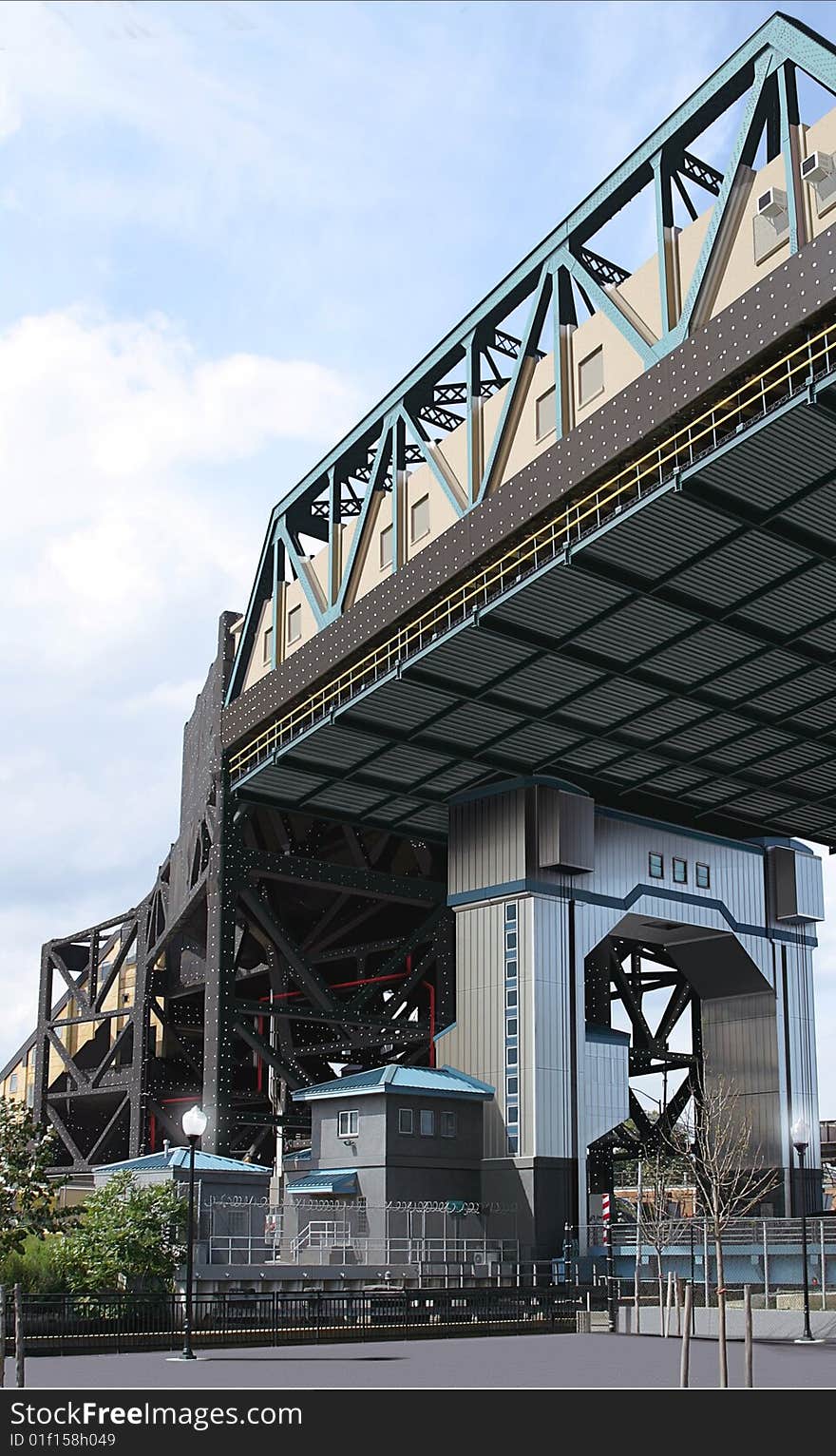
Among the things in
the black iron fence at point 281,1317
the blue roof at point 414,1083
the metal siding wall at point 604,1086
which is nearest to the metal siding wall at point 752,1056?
the metal siding wall at point 604,1086

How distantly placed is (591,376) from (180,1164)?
25566 mm

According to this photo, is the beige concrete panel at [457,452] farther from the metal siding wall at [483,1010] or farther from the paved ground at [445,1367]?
the paved ground at [445,1367]

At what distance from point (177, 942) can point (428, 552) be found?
30.3 metres

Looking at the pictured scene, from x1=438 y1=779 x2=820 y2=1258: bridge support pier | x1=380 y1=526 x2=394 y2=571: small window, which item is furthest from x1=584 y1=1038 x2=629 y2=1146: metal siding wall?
x1=380 y1=526 x2=394 y2=571: small window

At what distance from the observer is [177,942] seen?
236ft

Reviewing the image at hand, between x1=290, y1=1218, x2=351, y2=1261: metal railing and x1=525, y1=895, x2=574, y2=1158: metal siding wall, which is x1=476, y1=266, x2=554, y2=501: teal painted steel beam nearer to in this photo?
x1=525, y1=895, x2=574, y2=1158: metal siding wall

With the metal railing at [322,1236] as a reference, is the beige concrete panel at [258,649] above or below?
above

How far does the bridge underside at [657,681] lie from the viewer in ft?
130

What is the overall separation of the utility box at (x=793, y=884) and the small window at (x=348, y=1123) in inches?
757

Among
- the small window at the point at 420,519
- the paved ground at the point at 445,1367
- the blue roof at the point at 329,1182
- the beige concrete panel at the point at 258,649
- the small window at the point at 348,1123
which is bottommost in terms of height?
the paved ground at the point at 445,1367
